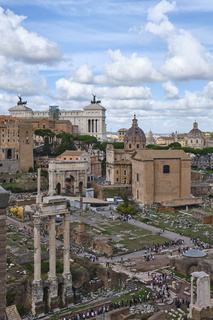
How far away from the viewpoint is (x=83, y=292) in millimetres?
24766

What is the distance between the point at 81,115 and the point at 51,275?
9325 centimetres

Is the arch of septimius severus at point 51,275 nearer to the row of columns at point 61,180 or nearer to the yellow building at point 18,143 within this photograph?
the row of columns at point 61,180

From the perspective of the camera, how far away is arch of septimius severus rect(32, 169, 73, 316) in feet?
72.0

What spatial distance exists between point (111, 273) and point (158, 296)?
13.8ft

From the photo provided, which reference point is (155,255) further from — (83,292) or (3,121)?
(3,121)

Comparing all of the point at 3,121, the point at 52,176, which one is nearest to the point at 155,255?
the point at 52,176

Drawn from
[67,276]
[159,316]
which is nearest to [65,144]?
[67,276]

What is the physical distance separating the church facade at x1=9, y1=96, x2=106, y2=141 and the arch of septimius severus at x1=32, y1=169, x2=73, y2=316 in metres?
88.4

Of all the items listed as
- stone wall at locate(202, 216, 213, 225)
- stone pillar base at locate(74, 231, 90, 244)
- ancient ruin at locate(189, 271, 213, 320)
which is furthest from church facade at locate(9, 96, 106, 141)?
ancient ruin at locate(189, 271, 213, 320)

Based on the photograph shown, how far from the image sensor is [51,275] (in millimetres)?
22625

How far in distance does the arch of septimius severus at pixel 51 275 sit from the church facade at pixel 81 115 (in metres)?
88.4

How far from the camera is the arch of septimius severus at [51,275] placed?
2195 centimetres

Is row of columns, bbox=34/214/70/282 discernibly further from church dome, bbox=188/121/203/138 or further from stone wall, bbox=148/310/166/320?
church dome, bbox=188/121/203/138

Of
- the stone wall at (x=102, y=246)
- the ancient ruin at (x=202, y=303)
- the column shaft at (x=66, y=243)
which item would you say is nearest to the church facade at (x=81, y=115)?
the stone wall at (x=102, y=246)
